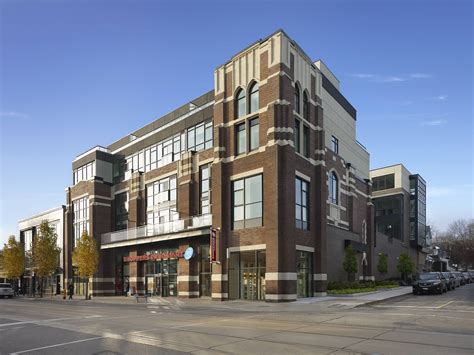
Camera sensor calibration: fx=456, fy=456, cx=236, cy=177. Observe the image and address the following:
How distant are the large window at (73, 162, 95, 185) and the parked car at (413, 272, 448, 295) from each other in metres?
34.6

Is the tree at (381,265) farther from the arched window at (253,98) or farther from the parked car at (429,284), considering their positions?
the arched window at (253,98)

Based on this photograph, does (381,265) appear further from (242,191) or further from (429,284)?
(242,191)

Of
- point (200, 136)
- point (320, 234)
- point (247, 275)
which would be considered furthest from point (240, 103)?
point (247, 275)

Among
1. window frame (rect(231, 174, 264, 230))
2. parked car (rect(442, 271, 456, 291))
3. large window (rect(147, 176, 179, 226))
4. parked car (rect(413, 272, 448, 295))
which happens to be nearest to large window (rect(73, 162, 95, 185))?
large window (rect(147, 176, 179, 226))

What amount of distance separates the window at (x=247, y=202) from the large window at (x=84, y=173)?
2422 cm

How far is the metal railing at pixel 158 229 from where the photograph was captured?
35312 millimetres

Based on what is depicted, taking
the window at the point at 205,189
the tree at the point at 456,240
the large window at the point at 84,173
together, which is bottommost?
the tree at the point at 456,240

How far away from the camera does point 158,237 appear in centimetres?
3903

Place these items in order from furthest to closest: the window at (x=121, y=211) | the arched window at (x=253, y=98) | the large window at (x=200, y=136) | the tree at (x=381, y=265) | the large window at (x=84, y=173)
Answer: the large window at (x=84, y=173)
the tree at (x=381, y=265)
the window at (x=121, y=211)
the large window at (x=200, y=136)
the arched window at (x=253, y=98)

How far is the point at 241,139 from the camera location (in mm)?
32688

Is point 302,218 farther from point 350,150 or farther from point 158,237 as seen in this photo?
point 350,150

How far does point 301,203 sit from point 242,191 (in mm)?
4213

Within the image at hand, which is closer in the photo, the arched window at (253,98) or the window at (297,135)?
the arched window at (253,98)

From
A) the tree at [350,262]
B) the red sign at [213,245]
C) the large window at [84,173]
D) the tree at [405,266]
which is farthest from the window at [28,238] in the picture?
the tree at [405,266]
